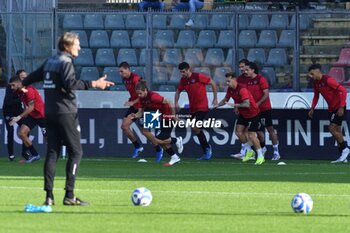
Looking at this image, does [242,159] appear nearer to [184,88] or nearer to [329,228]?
[184,88]

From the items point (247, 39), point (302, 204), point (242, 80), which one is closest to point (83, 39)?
point (247, 39)

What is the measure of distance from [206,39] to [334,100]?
223 inches

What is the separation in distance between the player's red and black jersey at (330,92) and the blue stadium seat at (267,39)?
13.7 feet

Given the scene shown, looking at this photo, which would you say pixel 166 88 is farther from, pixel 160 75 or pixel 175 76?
pixel 175 76

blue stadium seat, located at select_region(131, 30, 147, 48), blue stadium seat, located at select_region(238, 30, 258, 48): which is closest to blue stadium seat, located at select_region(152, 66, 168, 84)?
blue stadium seat, located at select_region(131, 30, 147, 48)

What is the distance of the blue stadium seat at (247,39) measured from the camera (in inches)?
1241

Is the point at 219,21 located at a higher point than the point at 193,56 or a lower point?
higher

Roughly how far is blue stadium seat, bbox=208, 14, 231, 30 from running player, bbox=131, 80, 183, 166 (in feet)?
14.3

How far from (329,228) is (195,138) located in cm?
1638

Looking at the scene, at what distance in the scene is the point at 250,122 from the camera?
28031 mm

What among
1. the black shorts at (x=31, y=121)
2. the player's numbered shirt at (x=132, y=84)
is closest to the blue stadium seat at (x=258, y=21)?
the player's numbered shirt at (x=132, y=84)

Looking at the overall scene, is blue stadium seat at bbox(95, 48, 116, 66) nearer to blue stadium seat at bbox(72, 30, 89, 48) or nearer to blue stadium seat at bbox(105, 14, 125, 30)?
blue stadium seat at bbox(72, 30, 89, 48)

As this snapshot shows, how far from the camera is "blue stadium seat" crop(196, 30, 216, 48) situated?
32062mm

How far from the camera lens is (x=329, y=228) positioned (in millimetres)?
13258
